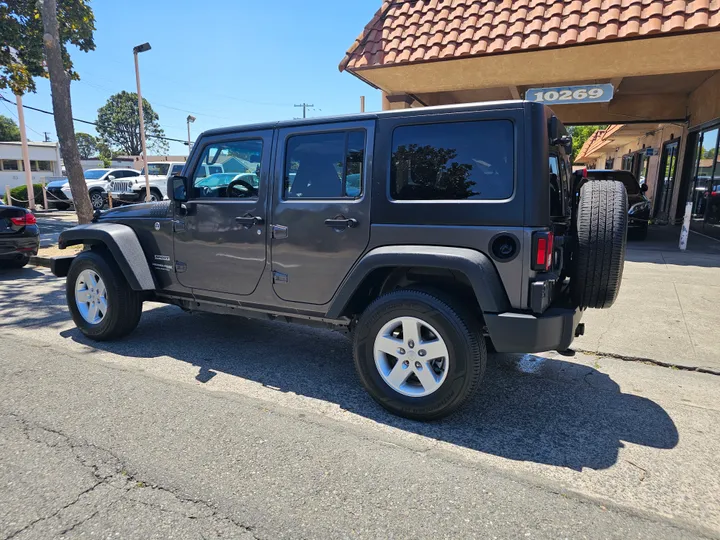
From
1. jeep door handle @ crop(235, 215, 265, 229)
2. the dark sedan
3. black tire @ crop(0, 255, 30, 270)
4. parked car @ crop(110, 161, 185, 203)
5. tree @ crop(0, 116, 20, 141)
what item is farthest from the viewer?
tree @ crop(0, 116, 20, 141)

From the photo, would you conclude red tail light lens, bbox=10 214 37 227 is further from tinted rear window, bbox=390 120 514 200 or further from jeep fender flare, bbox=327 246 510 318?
tinted rear window, bbox=390 120 514 200

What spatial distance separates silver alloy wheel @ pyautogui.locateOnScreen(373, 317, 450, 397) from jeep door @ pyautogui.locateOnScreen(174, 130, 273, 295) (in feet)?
4.14

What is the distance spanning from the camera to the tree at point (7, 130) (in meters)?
74.9

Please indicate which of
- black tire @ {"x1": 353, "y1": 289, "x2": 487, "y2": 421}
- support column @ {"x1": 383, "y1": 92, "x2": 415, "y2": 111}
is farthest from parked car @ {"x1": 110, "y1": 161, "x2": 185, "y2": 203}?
black tire @ {"x1": 353, "y1": 289, "x2": 487, "y2": 421}

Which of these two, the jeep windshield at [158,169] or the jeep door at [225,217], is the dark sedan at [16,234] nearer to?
the jeep door at [225,217]

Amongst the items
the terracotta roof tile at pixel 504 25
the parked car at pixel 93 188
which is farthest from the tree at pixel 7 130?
the terracotta roof tile at pixel 504 25

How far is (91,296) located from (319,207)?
109 inches

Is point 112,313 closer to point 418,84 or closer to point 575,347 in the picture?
point 575,347

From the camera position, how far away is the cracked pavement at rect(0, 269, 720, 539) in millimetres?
2189

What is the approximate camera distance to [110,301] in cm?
445

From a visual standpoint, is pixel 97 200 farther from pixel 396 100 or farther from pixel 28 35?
pixel 396 100

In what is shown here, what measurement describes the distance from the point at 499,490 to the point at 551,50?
7310mm

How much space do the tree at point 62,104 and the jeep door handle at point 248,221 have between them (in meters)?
7.93

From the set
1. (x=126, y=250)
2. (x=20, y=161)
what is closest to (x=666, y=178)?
(x=126, y=250)
